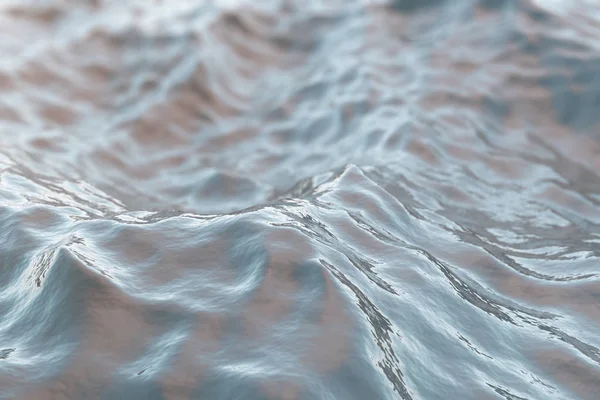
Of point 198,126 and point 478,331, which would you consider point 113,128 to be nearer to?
point 198,126

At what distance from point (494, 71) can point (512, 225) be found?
2020 millimetres

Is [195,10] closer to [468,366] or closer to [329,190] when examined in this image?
[329,190]

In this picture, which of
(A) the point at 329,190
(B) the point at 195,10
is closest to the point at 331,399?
(A) the point at 329,190

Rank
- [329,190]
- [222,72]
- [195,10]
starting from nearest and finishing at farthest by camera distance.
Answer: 1. [329,190]
2. [222,72]
3. [195,10]

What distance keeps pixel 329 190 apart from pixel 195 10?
14.5 ft

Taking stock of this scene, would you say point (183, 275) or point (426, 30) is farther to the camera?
point (426, 30)

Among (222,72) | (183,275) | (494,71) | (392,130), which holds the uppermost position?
(494,71)

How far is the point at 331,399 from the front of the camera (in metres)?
1.95

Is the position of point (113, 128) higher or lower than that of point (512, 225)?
lower

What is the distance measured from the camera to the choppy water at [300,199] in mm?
2160

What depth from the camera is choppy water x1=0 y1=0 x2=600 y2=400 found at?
2.16m

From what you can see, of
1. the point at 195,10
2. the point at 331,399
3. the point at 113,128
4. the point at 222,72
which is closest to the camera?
the point at 331,399

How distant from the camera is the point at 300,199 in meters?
3.25

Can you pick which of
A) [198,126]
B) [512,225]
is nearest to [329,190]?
[512,225]
